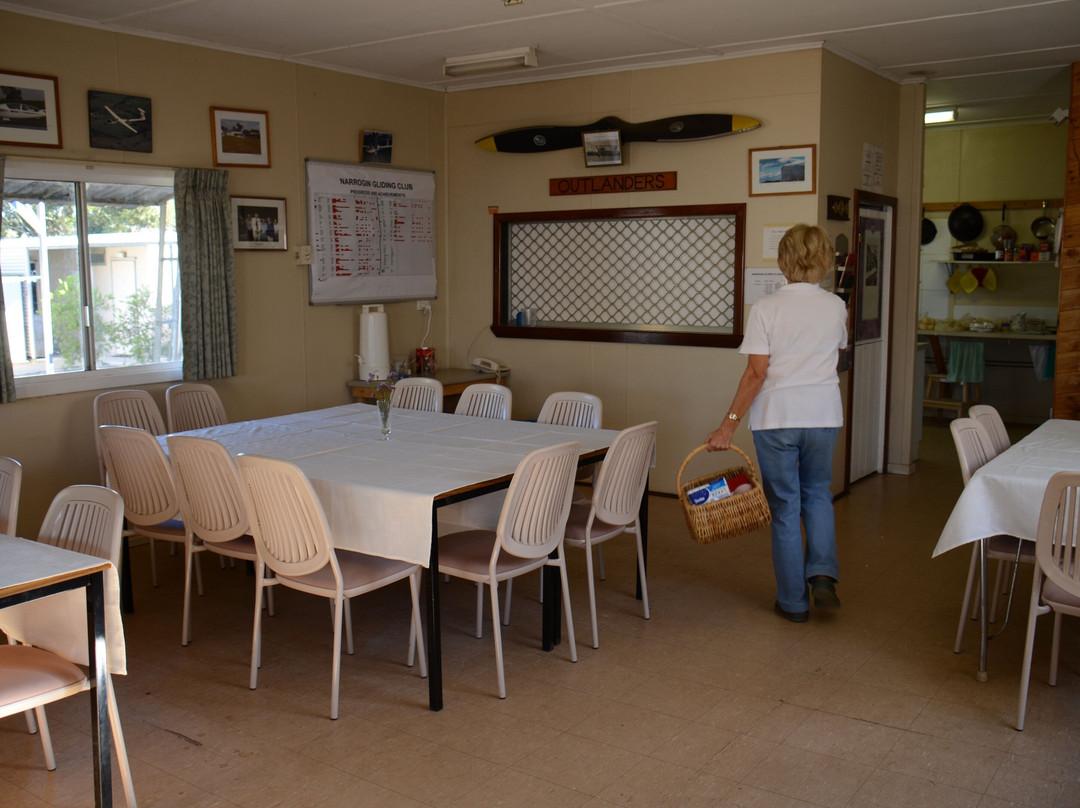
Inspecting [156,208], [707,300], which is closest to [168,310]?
[156,208]

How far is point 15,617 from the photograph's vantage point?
277 cm

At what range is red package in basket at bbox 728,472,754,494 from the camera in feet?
12.9

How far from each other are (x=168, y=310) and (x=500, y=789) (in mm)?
3681

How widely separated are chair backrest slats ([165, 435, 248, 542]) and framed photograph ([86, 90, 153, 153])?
2.14m

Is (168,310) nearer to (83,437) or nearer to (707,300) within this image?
(83,437)

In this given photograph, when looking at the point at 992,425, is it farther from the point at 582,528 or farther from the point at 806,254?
the point at 582,528

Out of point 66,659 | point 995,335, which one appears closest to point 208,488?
point 66,659

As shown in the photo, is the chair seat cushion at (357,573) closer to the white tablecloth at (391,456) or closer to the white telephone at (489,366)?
the white tablecloth at (391,456)

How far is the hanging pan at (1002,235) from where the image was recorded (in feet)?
29.4

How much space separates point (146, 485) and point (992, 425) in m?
3.38

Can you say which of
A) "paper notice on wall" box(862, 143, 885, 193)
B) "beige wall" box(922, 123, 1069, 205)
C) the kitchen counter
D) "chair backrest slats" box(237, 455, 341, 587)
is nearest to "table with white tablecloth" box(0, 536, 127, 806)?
"chair backrest slats" box(237, 455, 341, 587)

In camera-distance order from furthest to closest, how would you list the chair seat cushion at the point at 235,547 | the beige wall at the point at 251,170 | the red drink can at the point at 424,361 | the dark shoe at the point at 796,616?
the red drink can at the point at 424,361, the beige wall at the point at 251,170, the dark shoe at the point at 796,616, the chair seat cushion at the point at 235,547

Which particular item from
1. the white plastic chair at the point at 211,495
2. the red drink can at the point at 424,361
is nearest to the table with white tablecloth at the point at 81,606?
the white plastic chair at the point at 211,495

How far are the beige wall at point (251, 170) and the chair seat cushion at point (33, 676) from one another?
2433 mm
